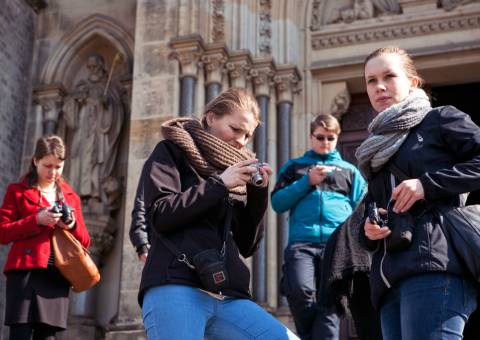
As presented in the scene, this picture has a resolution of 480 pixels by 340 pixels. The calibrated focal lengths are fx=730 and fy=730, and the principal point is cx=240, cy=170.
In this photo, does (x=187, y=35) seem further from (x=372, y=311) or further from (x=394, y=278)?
(x=394, y=278)

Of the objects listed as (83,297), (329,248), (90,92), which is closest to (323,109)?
(90,92)

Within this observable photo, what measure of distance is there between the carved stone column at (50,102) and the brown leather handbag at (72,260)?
4.14 metres

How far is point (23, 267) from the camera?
4.11m

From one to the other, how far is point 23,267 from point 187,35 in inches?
140

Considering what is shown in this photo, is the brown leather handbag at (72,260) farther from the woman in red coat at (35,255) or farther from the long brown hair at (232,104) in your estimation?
the long brown hair at (232,104)

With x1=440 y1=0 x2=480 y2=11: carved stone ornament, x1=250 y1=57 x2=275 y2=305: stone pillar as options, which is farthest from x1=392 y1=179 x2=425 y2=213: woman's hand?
x1=440 y1=0 x2=480 y2=11: carved stone ornament

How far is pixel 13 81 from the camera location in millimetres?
8203

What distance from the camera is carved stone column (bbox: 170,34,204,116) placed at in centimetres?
697

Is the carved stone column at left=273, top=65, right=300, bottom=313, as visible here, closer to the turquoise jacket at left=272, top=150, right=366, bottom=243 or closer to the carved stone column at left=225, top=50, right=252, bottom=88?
the carved stone column at left=225, top=50, right=252, bottom=88

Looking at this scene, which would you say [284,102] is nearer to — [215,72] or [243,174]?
[215,72]

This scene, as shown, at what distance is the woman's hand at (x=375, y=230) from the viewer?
2.35 m

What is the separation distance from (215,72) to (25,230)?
3.38 meters

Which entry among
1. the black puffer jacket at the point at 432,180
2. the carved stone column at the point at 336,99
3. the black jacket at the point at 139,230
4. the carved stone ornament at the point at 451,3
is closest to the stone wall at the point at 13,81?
the carved stone column at the point at 336,99

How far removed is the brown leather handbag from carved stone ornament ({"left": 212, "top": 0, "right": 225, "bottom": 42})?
140 inches
